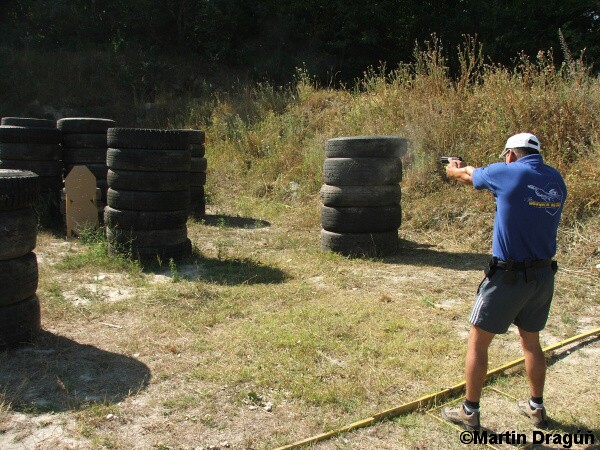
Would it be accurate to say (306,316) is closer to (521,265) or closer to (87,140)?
(521,265)

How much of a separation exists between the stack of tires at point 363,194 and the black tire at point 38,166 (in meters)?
4.78

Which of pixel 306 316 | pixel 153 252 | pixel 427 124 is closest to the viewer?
pixel 306 316

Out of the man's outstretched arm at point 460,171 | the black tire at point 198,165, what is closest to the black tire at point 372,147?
the man's outstretched arm at point 460,171

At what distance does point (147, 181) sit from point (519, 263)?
5026mm

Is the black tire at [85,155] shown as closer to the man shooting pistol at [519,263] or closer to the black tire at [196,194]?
the black tire at [196,194]

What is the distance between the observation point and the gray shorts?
3.77 m

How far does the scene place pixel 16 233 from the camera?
489 centimetres

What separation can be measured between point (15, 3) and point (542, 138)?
2167cm

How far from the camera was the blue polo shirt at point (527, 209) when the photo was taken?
3.76m

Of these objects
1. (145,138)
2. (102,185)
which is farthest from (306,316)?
(102,185)

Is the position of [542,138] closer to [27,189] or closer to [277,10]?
[27,189]

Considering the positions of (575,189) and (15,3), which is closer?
(575,189)

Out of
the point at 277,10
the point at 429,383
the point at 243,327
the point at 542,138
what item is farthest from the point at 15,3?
the point at 429,383

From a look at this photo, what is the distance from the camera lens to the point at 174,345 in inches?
203
